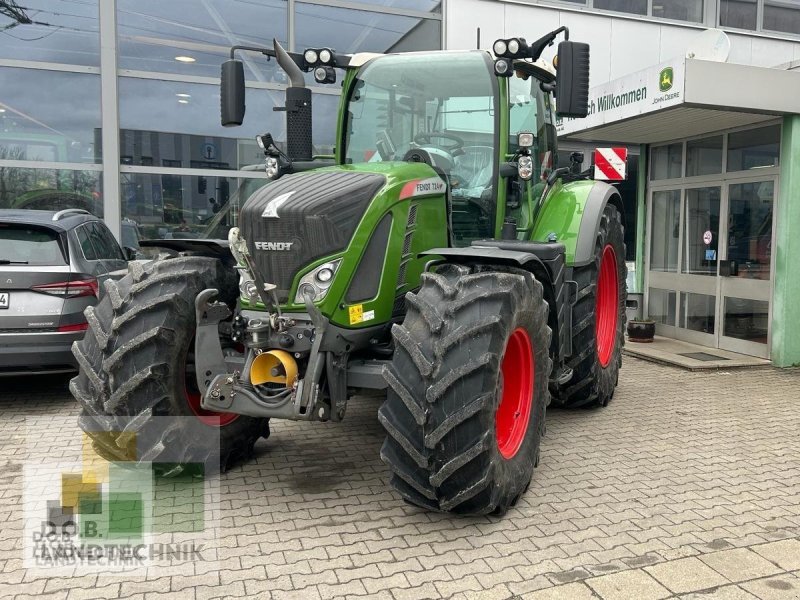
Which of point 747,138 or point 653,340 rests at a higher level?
point 747,138

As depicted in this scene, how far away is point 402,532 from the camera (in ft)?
11.9

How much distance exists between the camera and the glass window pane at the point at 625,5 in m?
11.6

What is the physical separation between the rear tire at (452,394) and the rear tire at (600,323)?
192 centimetres

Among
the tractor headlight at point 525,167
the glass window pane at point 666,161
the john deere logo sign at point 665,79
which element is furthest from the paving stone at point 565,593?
the glass window pane at point 666,161

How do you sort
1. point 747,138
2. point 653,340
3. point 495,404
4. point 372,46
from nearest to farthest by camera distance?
point 495,404, point 747,138, point 653,340, point 372,46

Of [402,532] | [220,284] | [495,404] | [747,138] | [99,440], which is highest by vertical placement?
[747,138]

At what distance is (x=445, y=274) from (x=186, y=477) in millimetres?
1997

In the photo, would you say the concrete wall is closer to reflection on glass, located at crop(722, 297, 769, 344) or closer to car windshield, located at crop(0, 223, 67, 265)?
reflection on glass, located at crop(722, 297, 769, 344)

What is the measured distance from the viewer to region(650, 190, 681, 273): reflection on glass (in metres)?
9.53

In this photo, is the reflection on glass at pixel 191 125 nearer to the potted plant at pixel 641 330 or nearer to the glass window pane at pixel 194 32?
the glass window pane at pixel 194 32

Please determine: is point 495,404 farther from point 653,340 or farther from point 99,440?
point 653,340

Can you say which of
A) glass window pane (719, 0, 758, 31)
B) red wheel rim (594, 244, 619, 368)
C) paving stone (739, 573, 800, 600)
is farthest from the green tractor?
glass window pane (719, 0, 758, 31)

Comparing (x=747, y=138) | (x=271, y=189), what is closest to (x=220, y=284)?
(x=271, y=189)

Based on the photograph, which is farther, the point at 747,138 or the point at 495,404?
the point at 747,138
